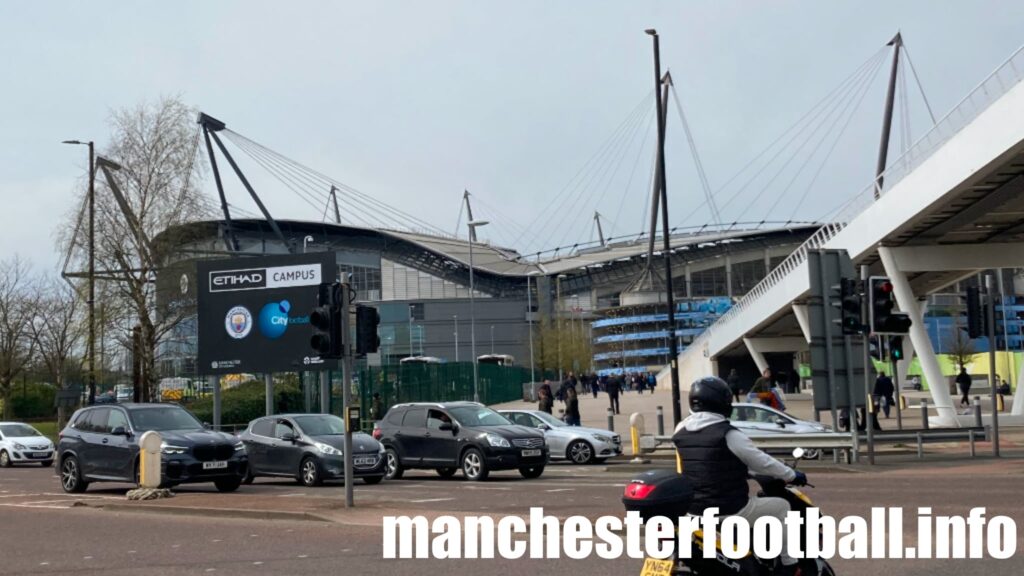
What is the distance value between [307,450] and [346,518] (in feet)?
26.0

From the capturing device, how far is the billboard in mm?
36375

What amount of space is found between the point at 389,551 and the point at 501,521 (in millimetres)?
2374

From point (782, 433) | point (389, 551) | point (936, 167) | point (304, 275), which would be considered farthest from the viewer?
point (304, 275)

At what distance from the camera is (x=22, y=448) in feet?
127

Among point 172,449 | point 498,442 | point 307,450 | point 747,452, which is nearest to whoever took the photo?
point 747,452

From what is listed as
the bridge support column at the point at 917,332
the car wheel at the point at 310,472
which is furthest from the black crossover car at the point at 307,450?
the bridge support column at the point at 917,332

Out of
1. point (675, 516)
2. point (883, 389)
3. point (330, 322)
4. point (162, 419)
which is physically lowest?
point (675, 516)

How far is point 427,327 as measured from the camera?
131500mm

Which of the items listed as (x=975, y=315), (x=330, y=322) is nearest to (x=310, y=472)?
(x=330, y=322)

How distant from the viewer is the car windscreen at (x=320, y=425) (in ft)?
78.3

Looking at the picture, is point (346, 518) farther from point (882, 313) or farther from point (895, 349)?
point (895, 349)

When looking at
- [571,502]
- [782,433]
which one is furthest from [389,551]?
[782,433]

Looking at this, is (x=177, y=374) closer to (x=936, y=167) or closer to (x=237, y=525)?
(x=936, y=167)

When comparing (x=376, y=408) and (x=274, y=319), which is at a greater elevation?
(x=274, y=319)
